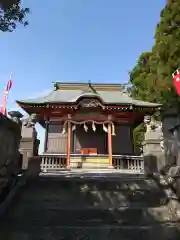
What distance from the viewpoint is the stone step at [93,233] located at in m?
4.28

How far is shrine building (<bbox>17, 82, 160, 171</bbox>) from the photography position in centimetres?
1617

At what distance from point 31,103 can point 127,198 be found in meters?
12.4

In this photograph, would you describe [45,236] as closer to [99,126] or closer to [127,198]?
[127,198]

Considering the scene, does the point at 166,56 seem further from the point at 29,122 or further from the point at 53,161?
the point at 29,122

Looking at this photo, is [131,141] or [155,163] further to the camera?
[131,141]

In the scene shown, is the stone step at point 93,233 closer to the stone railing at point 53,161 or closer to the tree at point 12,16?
the tree at point 12,16

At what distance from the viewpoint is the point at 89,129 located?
18.7 m

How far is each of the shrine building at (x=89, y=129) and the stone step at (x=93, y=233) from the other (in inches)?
428

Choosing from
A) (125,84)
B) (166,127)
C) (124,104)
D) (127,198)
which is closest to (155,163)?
(166,127)

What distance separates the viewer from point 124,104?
16859mm

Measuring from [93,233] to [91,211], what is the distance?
0.84 meters

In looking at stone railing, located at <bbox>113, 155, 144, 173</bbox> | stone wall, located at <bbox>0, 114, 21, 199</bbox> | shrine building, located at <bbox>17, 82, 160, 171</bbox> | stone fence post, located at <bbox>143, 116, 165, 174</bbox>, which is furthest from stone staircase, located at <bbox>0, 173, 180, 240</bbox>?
shrine building, located at <bbox>17, 82, 160, 171</bbox>

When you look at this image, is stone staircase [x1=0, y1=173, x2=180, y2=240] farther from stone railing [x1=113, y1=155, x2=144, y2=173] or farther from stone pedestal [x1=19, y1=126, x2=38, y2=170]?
stone railing [x1=113, y1=155, x2=144, y2=173]

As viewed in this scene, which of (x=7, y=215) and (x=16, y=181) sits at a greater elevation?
(x=16, y=181)
